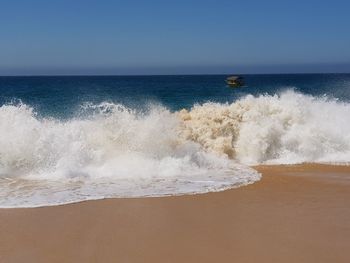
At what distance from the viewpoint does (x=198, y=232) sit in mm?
5363

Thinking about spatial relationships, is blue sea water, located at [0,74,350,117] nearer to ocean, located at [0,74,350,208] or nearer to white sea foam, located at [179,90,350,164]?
white sea foam, located at [179,90,350,164]

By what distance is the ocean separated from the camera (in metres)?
7.96

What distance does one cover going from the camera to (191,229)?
5480 millimetres

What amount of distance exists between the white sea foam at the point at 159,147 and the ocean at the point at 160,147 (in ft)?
0.06

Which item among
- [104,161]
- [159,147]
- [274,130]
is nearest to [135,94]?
[274,130]

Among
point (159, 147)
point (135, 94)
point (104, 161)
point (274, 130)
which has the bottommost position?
point (135, 94)

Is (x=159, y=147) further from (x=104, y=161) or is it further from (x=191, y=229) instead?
(x=191, y=229)

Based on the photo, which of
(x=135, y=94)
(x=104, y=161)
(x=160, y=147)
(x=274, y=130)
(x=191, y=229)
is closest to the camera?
(x=191, y=229)

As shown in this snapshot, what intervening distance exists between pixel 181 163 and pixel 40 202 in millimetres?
3576

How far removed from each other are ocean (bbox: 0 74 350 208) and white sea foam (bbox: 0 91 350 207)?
19mm

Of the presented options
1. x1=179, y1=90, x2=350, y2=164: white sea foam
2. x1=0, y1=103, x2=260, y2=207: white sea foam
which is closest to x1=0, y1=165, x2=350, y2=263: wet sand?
x1=0, y1=103, x2=260, y2=207: white sea foam

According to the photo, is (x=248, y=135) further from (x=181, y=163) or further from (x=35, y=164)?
(x=35, y=164)

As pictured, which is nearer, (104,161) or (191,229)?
(191,229)

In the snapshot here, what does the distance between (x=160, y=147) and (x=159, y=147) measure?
2 cm
